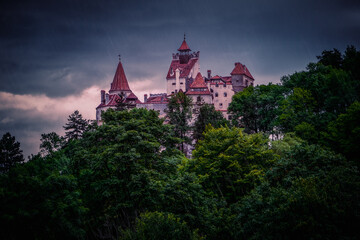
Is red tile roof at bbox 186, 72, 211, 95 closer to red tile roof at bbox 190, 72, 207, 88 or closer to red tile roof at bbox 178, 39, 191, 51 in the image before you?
red tile roof at bbox 190, 72, 207, 88

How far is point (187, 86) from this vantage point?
263 ft

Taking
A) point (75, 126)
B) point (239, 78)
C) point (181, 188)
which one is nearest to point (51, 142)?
point (75, 126)

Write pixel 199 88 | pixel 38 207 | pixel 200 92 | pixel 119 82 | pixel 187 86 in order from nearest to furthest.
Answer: pixel 38 207, pixel 200 92, pixel 199 88, pixel 187 86, pixel 119 82

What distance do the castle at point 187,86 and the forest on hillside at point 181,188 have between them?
38.1 meters

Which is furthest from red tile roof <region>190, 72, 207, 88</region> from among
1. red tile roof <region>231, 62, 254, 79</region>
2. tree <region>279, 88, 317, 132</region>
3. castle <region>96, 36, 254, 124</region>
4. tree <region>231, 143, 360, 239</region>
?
tree <region>231, 143, 360, 239</region>

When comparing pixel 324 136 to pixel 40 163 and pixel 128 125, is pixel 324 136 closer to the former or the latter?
pixel 128 125

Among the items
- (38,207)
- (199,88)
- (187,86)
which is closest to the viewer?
(38,207)

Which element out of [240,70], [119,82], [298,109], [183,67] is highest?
[183,67]

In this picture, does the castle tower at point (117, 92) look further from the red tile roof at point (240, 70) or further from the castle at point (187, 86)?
the red tile roof at point (240, 70)

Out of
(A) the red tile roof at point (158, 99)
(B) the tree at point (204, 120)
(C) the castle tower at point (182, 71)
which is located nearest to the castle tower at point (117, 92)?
(A) the red tile roof at point (158, 99)

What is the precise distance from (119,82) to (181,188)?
67530mm

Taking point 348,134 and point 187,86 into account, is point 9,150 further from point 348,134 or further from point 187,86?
point 348,134

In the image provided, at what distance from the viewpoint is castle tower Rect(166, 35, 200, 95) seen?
80.1 metres

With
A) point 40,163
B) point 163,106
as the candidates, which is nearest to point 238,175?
point 40,163
